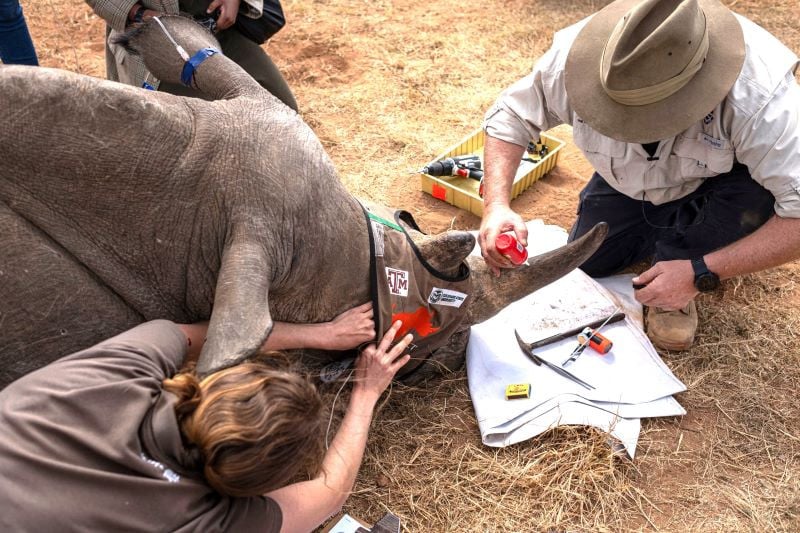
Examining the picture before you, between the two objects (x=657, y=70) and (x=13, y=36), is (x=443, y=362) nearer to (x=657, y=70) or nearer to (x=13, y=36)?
(x=657, y=70)

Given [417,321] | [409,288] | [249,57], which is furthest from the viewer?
[249,57]

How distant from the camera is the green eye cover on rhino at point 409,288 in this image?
8.93 ft

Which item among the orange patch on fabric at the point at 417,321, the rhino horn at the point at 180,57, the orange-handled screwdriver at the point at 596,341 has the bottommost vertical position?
the orange-handled screwdriver at the point at 596,341

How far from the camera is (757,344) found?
3.64 metres

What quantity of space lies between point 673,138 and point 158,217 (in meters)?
2.27

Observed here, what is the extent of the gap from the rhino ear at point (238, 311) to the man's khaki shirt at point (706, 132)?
5.89ft

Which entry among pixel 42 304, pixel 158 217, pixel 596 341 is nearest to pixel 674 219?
pixel 596 341

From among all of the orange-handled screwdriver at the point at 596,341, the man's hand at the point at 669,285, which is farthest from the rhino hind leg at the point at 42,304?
the man's hand at the point at 669,285

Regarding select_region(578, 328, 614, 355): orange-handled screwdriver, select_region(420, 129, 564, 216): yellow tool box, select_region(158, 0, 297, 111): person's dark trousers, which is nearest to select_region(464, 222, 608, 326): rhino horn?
select_region(578, 328, 614, 355): orange-handled screwdriver

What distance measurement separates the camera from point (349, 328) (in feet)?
8.91

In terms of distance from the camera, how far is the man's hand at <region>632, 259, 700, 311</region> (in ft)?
10.8

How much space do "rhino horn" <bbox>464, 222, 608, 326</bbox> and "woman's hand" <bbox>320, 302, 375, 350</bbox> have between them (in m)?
0.57

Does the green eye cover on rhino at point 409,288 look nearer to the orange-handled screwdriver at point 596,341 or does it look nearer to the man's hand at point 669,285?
the orange-handled screwdriver at point 596,341

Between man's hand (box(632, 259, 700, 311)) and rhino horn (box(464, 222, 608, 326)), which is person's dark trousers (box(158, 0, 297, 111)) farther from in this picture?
man's hand (box(632, 259, 700, 311))
